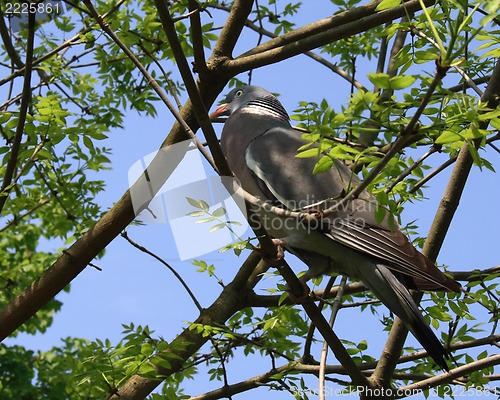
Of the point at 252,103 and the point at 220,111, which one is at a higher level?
the point at 220,111

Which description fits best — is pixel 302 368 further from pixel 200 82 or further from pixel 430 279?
pixel 200 82

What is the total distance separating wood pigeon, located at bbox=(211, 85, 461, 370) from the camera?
341 cm

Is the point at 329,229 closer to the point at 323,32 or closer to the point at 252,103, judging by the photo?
the point at 323,32

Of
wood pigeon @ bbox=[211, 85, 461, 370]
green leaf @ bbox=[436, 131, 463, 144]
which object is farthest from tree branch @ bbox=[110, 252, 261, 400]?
green leaf @ bbox=[436, 131, 463, 144]

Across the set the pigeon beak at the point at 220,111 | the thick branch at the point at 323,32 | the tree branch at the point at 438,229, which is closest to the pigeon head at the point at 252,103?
Result: the pigeon beak at the point at 220,111

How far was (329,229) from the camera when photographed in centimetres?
359

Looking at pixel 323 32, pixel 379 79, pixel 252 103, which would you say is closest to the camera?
pixel 379 79

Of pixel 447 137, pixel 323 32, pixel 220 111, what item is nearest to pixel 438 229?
pixel 323 32

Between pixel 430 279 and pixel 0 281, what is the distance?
362 centimetres

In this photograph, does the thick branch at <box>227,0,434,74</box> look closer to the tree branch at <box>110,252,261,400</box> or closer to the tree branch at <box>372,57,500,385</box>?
the tree branch at <box>372,57,500,385</box>

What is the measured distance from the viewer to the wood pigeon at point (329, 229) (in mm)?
3414

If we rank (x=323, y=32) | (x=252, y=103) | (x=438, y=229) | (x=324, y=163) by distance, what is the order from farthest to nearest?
1. (x=252, y=103)
2. (x=438, y=229)
3. (x=323, y=32)
4. (x=324, y=163)

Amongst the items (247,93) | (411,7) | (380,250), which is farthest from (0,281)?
(411,7)

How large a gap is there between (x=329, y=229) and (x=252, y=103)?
4.73ft
